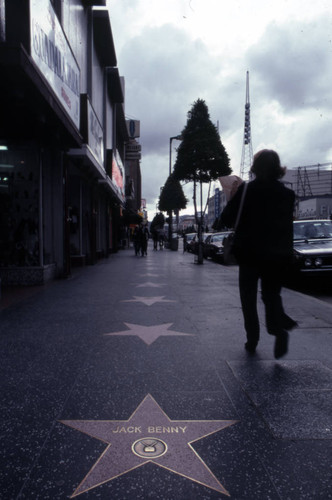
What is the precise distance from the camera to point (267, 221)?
12.0 feet

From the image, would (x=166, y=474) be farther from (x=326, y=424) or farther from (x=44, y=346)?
(x=44, y=346)

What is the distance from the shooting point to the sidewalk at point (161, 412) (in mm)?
1997

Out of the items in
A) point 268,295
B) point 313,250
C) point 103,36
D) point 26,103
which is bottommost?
point 268,295

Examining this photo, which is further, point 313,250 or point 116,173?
point 116,173

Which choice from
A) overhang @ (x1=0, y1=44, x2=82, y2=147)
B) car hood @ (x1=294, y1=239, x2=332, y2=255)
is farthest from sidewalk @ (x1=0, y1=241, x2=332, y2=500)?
car hood @ (x1=294, y1=239, x2=332, y2=255)

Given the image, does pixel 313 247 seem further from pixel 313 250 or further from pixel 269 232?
pixel 269 232

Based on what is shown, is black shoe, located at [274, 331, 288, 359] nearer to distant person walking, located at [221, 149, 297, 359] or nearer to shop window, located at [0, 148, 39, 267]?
distant person walking, located at [221, 149, 297, 359]

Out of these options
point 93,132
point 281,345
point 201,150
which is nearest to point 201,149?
point 201,150

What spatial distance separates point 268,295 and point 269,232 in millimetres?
578

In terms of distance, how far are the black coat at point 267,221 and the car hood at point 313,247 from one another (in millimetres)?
5559

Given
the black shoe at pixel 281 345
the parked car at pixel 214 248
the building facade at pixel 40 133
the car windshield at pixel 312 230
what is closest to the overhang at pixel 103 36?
the building facade at pixel 40 133

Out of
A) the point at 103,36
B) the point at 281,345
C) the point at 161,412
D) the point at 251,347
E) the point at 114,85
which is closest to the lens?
the point at 161,412

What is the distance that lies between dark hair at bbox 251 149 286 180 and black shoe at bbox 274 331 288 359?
55.4 inches

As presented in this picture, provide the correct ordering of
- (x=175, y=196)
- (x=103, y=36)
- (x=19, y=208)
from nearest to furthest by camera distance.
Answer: (x=19, y=208)
(x=103, y=36)
(x=175, y=196)
